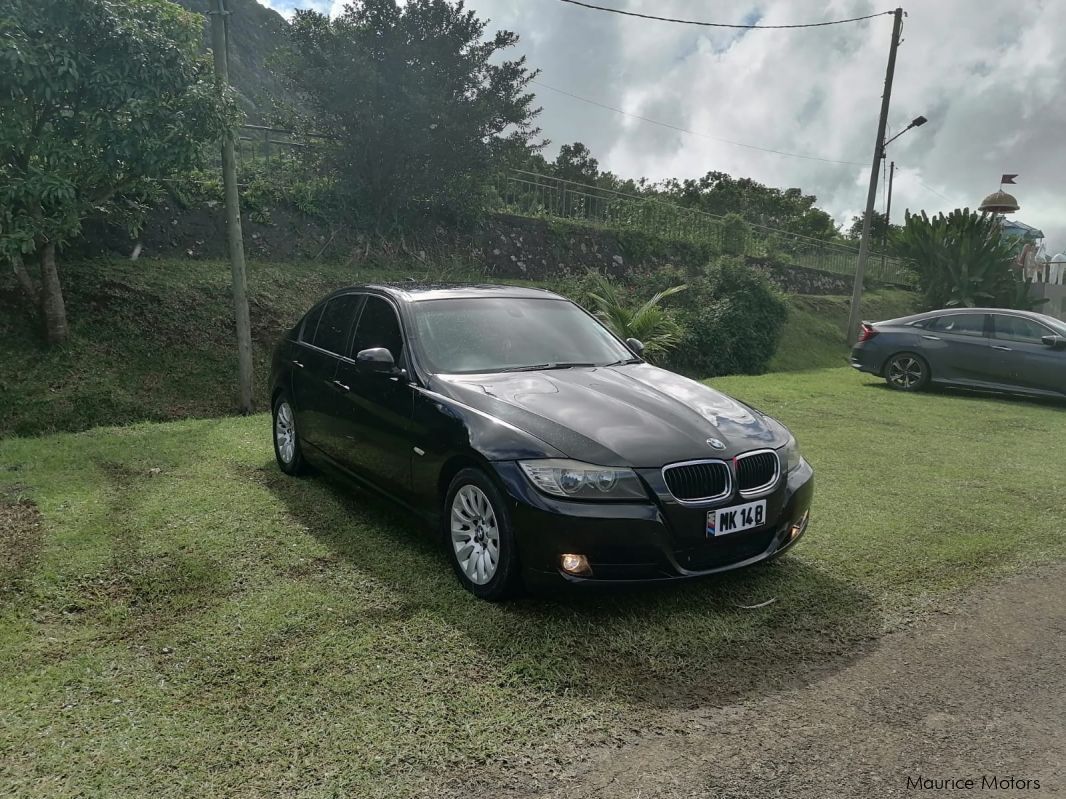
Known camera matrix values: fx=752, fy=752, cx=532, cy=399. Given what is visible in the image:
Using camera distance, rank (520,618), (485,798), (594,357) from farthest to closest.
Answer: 1. (594,357)
2. (520,618)
3. (485,798)

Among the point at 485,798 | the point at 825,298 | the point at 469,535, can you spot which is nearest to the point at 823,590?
the point at 469,535

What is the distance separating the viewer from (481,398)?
3.95 meters

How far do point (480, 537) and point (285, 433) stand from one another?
2951 millimetres

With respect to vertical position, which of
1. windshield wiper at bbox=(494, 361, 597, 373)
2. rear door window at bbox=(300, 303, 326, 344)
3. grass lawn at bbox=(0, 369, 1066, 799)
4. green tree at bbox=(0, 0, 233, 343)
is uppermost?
green tree at bbox=(0, 0, 233, 343)

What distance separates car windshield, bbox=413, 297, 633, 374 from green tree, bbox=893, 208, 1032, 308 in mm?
20918

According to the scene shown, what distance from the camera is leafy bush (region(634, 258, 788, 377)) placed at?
1502 cm

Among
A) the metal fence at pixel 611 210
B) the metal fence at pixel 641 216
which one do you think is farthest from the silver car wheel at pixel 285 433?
the metal fence at pixel 641 216

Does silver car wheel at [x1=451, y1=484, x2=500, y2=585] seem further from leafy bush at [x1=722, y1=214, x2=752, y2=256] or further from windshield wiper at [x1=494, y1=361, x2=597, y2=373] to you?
leafy bush at [x1=722, y1=214, x2=752, y2=256]

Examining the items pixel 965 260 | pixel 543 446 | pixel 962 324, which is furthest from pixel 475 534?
pixel 965 260

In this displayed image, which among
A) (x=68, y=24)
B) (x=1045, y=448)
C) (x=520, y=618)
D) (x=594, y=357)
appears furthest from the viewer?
(x=1045, y=448)

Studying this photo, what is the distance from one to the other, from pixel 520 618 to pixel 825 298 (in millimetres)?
23595

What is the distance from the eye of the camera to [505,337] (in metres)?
4.74

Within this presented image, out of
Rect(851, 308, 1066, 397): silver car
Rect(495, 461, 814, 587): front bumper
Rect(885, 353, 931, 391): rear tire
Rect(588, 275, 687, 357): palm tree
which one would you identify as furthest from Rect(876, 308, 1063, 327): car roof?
Rect(495, 461, 814, 587): front bumper

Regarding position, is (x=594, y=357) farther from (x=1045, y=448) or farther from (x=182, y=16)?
(x=182, y=16)
